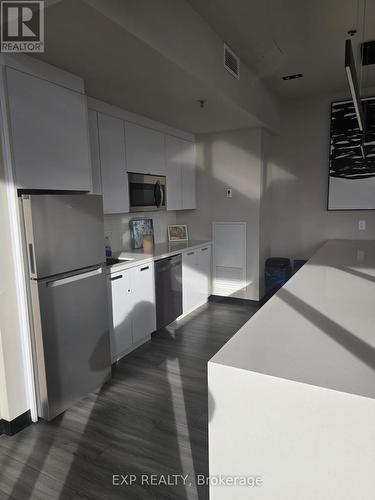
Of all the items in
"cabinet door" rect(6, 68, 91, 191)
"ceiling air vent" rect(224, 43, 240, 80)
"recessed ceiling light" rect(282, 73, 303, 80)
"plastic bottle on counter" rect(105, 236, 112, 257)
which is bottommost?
"plastic bottle on counter" rect(105, 236, 112, 257)

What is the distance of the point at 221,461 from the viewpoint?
1.07 m

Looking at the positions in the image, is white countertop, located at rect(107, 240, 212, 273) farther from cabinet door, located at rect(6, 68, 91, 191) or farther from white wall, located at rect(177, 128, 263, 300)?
cabinet door, located at rect(6, 68, 91, 191)

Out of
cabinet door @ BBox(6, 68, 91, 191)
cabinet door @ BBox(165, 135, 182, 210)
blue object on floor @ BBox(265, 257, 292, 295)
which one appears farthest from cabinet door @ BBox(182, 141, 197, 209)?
cabinet door @ BBox(6, 68, 91, 191)

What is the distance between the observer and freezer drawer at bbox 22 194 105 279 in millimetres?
2035

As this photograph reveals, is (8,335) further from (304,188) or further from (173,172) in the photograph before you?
(304,188)

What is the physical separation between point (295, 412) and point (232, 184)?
3.82 meters

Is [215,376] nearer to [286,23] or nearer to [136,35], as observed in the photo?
[136,35]

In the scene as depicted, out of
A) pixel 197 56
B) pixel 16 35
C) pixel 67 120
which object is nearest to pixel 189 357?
pixel 67 120

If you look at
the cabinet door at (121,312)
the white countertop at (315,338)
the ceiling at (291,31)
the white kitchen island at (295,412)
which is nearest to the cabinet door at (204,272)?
the cabinet door at (121,312)

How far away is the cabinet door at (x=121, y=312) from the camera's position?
9.32ft

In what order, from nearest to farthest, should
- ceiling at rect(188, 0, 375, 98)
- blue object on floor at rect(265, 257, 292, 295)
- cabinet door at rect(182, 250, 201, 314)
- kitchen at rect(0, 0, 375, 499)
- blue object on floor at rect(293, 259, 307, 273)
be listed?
kitchen at rect(0, 0, 375, 499), ceiling at rect(188, 0, 375, 98), cabinet door at rect(182, 250, 201, 314), blue object on floor at rect(265, 257, 292, 295), blue object on floor at rect(293, 259, 307, 273)

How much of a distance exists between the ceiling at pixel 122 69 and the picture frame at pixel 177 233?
4.90ft

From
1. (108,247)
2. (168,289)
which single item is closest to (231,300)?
(168,289)

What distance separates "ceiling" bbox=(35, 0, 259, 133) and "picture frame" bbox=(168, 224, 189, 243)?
1494mm
